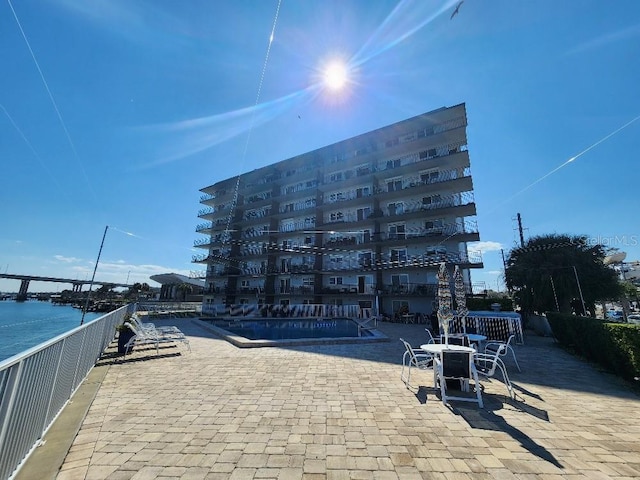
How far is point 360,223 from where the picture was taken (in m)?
25.8

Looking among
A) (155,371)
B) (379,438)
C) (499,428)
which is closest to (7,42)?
(155,371)

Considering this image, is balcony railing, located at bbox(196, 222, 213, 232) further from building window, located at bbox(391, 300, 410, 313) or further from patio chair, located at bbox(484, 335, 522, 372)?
patio chair, located at bbox(484, 335, 522, 372)

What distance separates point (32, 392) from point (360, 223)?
79.5ft

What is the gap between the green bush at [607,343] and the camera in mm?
5629

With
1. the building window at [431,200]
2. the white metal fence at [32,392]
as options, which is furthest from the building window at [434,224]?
the white metal fence at [32,392]

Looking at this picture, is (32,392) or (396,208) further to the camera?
(396,208)

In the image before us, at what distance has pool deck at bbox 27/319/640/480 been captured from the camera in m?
2.63

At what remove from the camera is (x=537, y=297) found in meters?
16.9

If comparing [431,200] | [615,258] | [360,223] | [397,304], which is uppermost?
[431,200]

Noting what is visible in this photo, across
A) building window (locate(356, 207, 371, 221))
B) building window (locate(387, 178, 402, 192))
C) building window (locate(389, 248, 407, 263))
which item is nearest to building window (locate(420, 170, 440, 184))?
building window (locate(387, 178, 402, 192))

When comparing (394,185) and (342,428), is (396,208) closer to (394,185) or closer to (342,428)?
(394,185)

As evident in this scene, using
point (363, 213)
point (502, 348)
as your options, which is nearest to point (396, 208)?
point (363, 213)

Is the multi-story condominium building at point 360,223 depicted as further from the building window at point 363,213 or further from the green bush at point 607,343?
the green bush at point 607,343

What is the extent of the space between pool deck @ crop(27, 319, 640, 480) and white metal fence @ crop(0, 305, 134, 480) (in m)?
0.41
